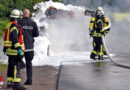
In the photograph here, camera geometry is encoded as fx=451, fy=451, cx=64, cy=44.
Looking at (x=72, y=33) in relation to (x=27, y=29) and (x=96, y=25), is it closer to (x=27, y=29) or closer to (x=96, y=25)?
(x=96, y=25)

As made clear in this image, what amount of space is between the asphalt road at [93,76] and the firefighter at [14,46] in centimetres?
99

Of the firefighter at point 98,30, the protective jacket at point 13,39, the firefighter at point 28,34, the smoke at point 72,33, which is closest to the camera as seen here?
the protective jacket at point 13,39

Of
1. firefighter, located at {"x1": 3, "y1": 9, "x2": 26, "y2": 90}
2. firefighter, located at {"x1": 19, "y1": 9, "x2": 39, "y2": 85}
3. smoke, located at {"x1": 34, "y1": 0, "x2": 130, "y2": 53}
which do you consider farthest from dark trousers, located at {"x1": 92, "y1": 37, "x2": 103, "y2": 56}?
firefighter, located at {"x1": 3, "y1": 9, "x2": 26, "y2": 90}

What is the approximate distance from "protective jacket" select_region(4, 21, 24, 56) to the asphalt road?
1.30 metres

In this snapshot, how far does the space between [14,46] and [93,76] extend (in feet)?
9.78

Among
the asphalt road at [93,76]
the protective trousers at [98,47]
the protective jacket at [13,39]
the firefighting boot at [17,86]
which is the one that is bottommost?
the asphalt road at [93,76]

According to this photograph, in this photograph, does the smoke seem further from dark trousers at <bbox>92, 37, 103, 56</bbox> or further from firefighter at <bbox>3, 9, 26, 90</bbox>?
firefighter at <bbox>3, 9, 26, 90</bbox>

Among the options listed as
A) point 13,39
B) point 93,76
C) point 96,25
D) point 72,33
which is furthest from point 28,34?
point 72,33

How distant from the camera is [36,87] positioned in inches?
406

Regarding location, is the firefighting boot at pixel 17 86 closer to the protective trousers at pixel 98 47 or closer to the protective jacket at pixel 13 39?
the protective jacket at pixel 13 39

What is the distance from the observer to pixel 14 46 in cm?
981

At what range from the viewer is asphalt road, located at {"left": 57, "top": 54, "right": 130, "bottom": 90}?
10.4 metres

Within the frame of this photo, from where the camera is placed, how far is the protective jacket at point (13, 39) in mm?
9773

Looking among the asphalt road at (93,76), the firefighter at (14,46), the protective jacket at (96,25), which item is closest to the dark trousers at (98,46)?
the protective jacket at (96,25)
